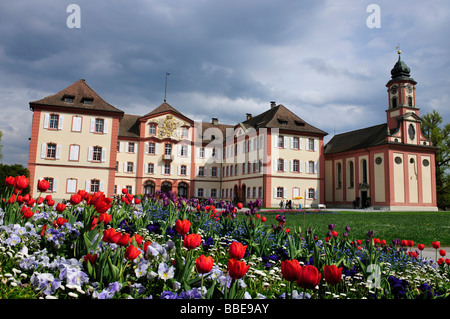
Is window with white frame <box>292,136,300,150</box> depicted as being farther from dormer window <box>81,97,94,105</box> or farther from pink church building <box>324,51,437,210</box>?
dormer window <box>81,97,94,105</box>

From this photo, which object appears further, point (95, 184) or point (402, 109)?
point (402, 109)

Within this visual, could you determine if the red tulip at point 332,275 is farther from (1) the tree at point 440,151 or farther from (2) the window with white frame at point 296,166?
(1) the tree at point 440,151

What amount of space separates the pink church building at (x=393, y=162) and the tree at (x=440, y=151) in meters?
6.48

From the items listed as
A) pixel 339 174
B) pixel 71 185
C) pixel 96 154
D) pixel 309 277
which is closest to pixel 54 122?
pixel 96 154

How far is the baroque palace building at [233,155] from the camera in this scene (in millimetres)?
33719

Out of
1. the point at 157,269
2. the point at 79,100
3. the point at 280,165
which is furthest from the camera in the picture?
the point at 280,165

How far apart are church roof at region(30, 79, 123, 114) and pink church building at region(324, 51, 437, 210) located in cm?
2745

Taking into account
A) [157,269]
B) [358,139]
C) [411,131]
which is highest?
[411,131]

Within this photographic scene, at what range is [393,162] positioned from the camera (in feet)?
116

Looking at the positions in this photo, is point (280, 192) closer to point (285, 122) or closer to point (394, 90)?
point (285, 122)

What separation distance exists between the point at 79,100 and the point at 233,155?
19.7 m

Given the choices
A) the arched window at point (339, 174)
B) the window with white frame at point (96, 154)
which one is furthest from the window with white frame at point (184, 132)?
the arched window at point (339, 174)

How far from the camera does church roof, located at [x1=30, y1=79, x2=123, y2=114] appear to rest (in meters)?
33.8

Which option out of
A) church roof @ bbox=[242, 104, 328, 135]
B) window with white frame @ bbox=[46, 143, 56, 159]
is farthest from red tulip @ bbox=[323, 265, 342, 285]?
window with white frame @ bbox=[46, 143, 56, 159]
